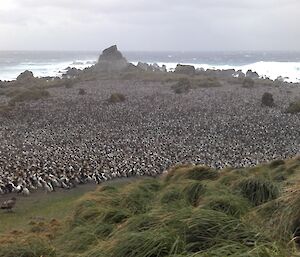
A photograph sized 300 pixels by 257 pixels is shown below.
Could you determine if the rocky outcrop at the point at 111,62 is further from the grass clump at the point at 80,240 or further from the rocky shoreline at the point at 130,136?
the grass clump at the point at 80,240

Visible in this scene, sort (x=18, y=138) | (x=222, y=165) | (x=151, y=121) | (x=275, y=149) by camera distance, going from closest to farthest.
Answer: (x=222, y=165), (x=275, y=149), (x=18, y=138), (x=151, y=121)

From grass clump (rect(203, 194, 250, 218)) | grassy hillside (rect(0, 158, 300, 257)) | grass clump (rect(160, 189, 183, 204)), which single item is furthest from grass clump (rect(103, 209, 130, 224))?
grass clump (rect(203, 194, 250, 218))

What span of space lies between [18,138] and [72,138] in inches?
136

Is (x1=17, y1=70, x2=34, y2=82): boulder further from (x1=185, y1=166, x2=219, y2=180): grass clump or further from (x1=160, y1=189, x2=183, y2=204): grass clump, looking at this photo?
(x1=160, y1=189, x2=183, y2=204): grass clump

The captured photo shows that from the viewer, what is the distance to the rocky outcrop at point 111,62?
110925 mm

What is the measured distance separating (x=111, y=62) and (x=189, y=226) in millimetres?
111641

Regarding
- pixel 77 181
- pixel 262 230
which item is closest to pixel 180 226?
pixel 262 230

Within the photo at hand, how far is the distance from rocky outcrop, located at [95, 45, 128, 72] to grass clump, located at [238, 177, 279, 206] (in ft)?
325

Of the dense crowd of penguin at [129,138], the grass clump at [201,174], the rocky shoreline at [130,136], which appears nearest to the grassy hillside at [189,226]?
the grass clump at [201,174]

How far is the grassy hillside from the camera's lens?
17.7ft

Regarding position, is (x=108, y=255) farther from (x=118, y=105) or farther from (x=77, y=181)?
(x=118, y=105)

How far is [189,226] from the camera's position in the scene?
227 inches

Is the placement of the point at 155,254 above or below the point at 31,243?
above

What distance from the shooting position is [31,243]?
25.1 ft
